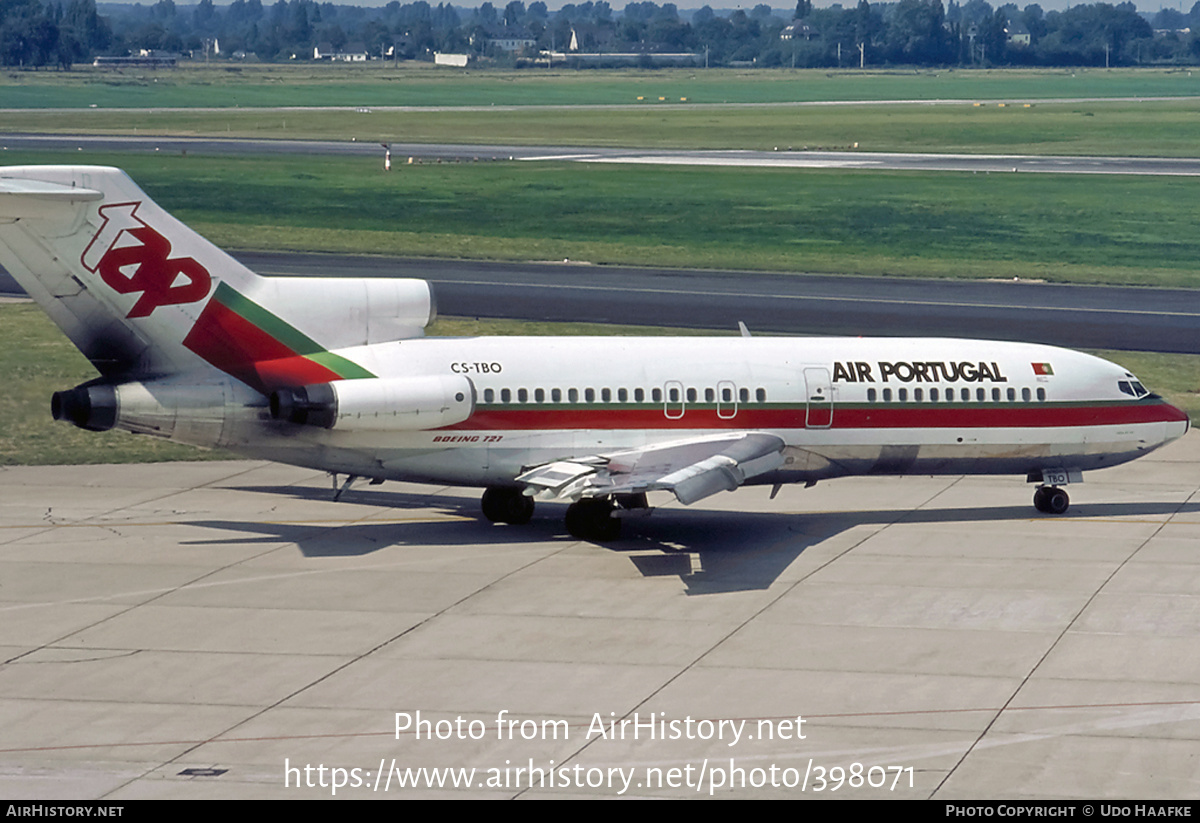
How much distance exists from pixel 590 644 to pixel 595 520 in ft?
21.7

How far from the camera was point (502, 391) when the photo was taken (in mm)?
31078

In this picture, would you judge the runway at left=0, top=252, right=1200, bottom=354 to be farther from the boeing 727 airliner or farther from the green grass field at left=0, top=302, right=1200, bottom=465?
the boeing 727 airliner

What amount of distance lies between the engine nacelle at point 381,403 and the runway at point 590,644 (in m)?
2.49

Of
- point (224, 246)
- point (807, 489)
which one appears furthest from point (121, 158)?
point (807, 489)

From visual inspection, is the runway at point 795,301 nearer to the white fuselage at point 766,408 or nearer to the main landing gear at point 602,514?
the white fuselage at point 766,408

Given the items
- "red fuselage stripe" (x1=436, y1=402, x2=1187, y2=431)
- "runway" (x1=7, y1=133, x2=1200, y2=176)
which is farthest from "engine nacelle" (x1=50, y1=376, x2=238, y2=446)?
"runway" (x1=7, y1=133, x2=1200, y2=176)

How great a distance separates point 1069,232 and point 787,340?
52519 mm

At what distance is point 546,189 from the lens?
95.4 metres

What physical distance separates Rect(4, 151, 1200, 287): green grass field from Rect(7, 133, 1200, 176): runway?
551cm

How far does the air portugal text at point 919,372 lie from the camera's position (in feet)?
109

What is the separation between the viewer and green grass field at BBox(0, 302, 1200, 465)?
38781 mm

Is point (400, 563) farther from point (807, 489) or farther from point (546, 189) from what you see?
point (546, 189)

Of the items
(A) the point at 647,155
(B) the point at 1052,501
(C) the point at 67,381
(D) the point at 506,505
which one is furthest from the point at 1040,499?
(A) the point at 647,155

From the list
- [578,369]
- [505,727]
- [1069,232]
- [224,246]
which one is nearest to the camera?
[505,727]
